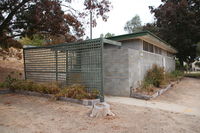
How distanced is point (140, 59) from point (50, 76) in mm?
4556

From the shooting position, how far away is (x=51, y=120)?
3.64 metres

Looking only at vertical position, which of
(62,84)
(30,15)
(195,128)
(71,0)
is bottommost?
(195,128)

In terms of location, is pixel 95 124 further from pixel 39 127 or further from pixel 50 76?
pixel 50 76

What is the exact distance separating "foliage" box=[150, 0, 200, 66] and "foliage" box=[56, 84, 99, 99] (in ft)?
45.7

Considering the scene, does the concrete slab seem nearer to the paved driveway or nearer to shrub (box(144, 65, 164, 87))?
the paved driveway

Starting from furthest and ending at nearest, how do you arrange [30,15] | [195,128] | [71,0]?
[71,0] < [30,15] < [195,128]

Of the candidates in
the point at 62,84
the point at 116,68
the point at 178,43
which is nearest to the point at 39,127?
the point at 62,84

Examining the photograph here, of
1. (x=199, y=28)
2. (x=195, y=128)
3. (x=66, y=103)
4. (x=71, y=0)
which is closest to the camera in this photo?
(x=195, y=128)

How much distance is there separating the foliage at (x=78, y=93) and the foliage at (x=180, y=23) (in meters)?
13.9

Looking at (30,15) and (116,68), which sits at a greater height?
(30,15)

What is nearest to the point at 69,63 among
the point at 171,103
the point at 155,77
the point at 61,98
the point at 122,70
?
the point at 61,98

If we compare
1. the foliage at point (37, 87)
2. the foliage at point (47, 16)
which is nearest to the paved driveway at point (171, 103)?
the foliage at point (37, 87)

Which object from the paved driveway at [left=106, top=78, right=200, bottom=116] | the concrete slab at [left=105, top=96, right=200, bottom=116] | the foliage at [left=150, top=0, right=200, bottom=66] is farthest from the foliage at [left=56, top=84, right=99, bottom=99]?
the foliage at [left=150, top=0, right=200, bottom=66]

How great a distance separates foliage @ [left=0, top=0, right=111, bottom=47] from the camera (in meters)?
7.16
